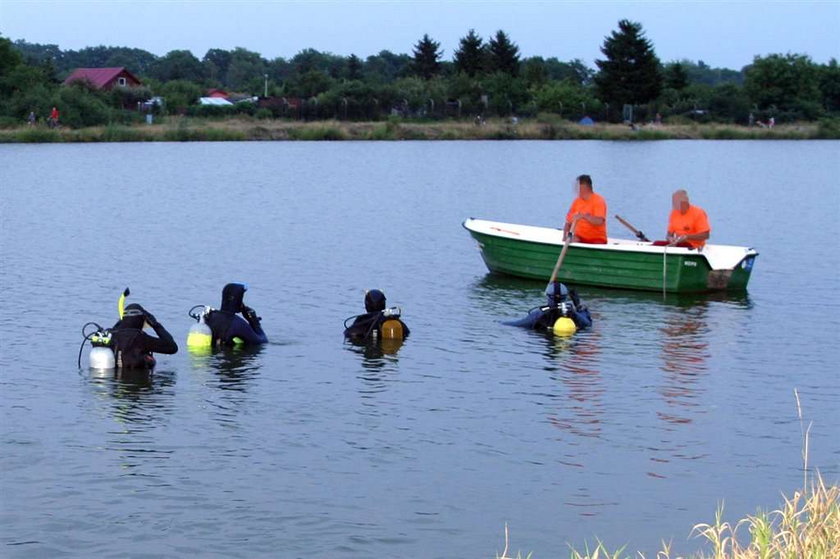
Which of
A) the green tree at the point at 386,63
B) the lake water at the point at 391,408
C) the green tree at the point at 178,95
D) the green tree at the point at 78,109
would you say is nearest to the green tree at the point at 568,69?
the green tree at the point at 386,63

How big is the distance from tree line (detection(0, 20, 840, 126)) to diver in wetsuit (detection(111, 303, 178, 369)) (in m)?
58.1

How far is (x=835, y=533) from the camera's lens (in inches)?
279

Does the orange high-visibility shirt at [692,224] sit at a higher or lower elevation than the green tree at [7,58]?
lower

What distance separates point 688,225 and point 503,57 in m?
81.3

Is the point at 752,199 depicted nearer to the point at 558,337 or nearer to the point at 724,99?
the point at 558,337

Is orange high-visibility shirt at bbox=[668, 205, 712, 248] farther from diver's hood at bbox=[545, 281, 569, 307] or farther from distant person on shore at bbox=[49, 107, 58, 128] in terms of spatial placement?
distant person on shore at bbox=[49, 107, 58, 128]

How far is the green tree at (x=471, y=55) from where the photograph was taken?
3962 inches

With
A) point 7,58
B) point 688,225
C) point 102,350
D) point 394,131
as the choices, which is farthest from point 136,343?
point 7,58

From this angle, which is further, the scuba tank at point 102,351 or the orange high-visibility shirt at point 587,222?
the orange high-visibility shirt at point 587,222

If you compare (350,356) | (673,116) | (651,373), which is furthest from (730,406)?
(673,116)

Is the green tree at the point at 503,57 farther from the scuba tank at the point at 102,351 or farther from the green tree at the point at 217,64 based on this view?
the scuba tank at the point at 102,351

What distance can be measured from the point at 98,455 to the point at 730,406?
19.3 feet

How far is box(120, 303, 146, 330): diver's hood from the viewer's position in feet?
45.4

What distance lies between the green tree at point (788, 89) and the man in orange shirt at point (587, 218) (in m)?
76.7
